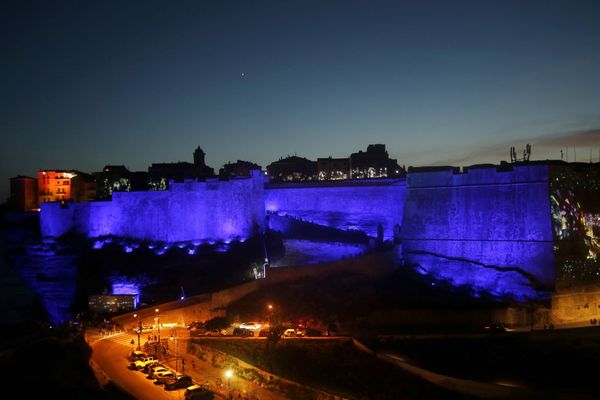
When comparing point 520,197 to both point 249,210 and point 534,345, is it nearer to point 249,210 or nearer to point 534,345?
point 534,345

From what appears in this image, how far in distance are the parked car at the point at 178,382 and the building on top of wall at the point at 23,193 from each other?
3964 cm

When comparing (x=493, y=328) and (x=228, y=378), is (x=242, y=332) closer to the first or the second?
(x=228, y=378)

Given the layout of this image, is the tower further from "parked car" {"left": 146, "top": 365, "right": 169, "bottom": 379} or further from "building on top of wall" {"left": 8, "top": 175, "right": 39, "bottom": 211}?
"parked car" {"left": 146, "top": 365, "right": 169, "bottom": 379}

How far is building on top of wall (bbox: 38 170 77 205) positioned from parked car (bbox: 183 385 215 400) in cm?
3958

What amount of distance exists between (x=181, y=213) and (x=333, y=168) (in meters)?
30.5

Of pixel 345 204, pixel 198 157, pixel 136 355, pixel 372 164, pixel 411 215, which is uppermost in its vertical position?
pixel 198 157

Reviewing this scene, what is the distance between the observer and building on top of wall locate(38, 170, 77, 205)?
51000 mm

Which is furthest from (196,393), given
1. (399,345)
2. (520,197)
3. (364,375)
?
(520,197)

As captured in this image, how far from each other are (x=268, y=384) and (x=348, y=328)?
6.15 m

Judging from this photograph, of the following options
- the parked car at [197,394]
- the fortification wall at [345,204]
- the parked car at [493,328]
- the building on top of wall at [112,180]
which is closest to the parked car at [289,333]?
the parked car at [197,394]

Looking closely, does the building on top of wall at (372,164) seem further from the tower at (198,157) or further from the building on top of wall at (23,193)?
the building on top of wall at (23,193)

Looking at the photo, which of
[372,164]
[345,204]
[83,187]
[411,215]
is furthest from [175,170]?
[411,215]

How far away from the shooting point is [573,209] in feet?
90.5

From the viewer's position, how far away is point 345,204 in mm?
34531
